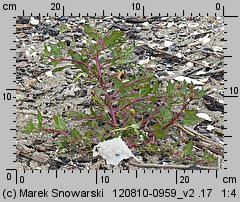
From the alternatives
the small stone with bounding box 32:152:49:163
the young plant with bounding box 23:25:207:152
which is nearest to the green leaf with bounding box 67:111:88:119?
the young plant with bounding box 23:25:207:152

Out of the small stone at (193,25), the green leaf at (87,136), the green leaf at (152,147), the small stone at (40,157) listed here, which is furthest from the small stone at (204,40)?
the small stone at (40,157)

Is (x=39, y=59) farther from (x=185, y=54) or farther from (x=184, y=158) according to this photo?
(x=184, y=158)

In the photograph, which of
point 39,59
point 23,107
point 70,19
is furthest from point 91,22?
point 23,107

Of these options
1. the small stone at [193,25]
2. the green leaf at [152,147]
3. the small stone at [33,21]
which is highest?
the small stone at [33,21]

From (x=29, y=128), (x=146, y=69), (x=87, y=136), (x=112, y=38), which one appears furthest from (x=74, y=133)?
(x=146, y=69)

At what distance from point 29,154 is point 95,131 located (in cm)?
31

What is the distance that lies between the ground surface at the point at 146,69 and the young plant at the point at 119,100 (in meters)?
0.10

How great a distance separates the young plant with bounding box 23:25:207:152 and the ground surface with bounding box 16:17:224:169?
10 centimetres

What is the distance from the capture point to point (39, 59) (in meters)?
3.33

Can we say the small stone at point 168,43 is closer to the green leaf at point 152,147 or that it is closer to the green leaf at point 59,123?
the green leaf at point 152,147

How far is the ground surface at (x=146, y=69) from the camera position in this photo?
2746 millimetres

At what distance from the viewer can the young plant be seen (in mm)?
2600

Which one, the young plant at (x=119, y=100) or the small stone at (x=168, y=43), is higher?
the small stone at (x=168, y=43)

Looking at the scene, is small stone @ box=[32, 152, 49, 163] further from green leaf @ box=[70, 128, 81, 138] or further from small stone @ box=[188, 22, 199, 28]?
small stone @ box=[188, 22, 199, 28]
